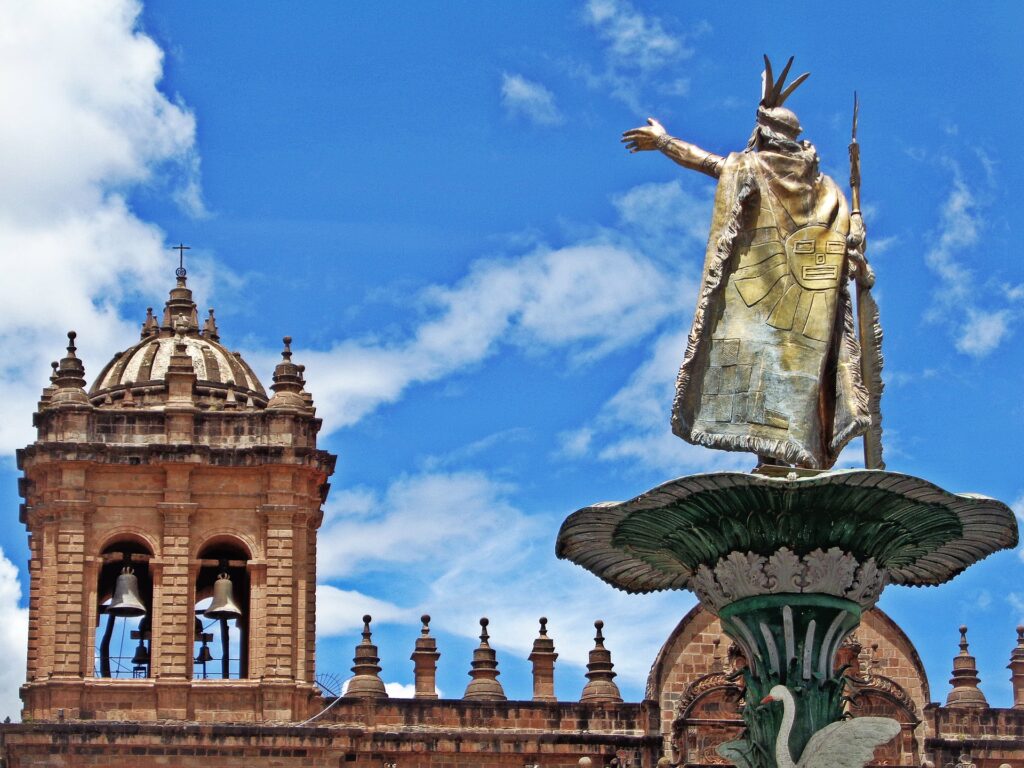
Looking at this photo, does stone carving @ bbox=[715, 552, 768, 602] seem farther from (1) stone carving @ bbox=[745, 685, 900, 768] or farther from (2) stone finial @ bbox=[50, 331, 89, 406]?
(2) stone finial @ bbox=[50, 331, 89, 406]

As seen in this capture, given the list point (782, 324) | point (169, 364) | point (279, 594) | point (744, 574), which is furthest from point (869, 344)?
point (169, 364)

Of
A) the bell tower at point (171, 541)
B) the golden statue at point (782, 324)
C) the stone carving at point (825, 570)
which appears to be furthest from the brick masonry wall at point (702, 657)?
the stone carving at point (825, 570)

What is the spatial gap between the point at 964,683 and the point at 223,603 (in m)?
11.0

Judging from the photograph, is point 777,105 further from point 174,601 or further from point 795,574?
point 174,601

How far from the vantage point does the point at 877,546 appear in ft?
53.2

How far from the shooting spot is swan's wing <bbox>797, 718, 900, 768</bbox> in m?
15.5

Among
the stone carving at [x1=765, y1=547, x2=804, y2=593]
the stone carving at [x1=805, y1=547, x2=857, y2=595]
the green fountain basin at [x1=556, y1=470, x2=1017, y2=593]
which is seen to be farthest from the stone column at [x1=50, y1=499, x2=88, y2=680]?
the stone carving at [x1=805, y1=547, x2=857, y2=595]

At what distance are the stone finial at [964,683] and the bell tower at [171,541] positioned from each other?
9.52 m

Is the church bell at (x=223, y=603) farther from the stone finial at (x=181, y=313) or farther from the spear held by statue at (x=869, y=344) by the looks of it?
the spear held by statue at (x=869, y=344)

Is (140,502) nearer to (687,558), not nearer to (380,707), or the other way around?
(380,707)

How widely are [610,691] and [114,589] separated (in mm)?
Result: 7255

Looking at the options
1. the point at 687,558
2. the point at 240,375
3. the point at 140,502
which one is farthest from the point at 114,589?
the point at 687,558

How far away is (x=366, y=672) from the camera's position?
34.7 meters

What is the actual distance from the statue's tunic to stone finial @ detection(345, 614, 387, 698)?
18.4 m
